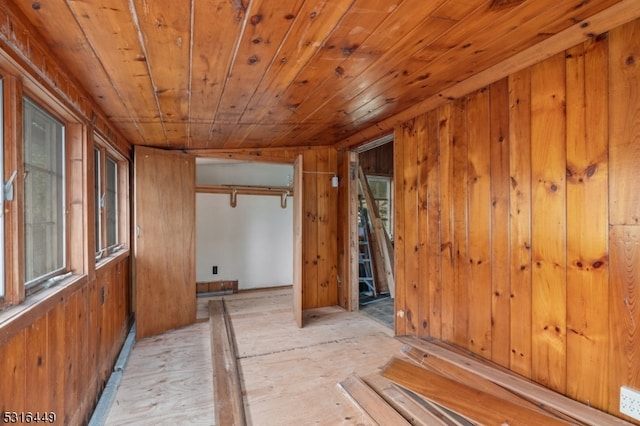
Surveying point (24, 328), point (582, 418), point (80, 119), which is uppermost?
point (80, 119)

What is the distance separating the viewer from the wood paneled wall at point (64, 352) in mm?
1152

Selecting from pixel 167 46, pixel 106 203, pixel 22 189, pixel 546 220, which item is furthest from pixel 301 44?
pixel 106 203

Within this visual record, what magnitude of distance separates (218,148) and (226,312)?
6.37 ft

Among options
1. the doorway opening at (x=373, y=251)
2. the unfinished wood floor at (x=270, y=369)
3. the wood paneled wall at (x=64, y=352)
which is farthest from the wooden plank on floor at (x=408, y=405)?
the wood paneled wall at (x=64, y=352)

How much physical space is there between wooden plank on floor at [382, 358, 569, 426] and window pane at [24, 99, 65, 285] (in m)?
2.17

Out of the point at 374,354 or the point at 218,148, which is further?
the point at 218,148

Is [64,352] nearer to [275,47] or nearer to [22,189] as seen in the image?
[22,189]

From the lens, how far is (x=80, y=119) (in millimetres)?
1836

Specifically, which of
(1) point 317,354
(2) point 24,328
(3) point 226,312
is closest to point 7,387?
(2) point 24,328

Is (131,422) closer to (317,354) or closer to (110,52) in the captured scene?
(317,354)

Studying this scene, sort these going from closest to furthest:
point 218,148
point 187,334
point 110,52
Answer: point 110,52
point 187,334
point 218,148

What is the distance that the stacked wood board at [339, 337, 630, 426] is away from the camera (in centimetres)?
158

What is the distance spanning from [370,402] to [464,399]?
1.78 feet

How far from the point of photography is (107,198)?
2.81 metres
